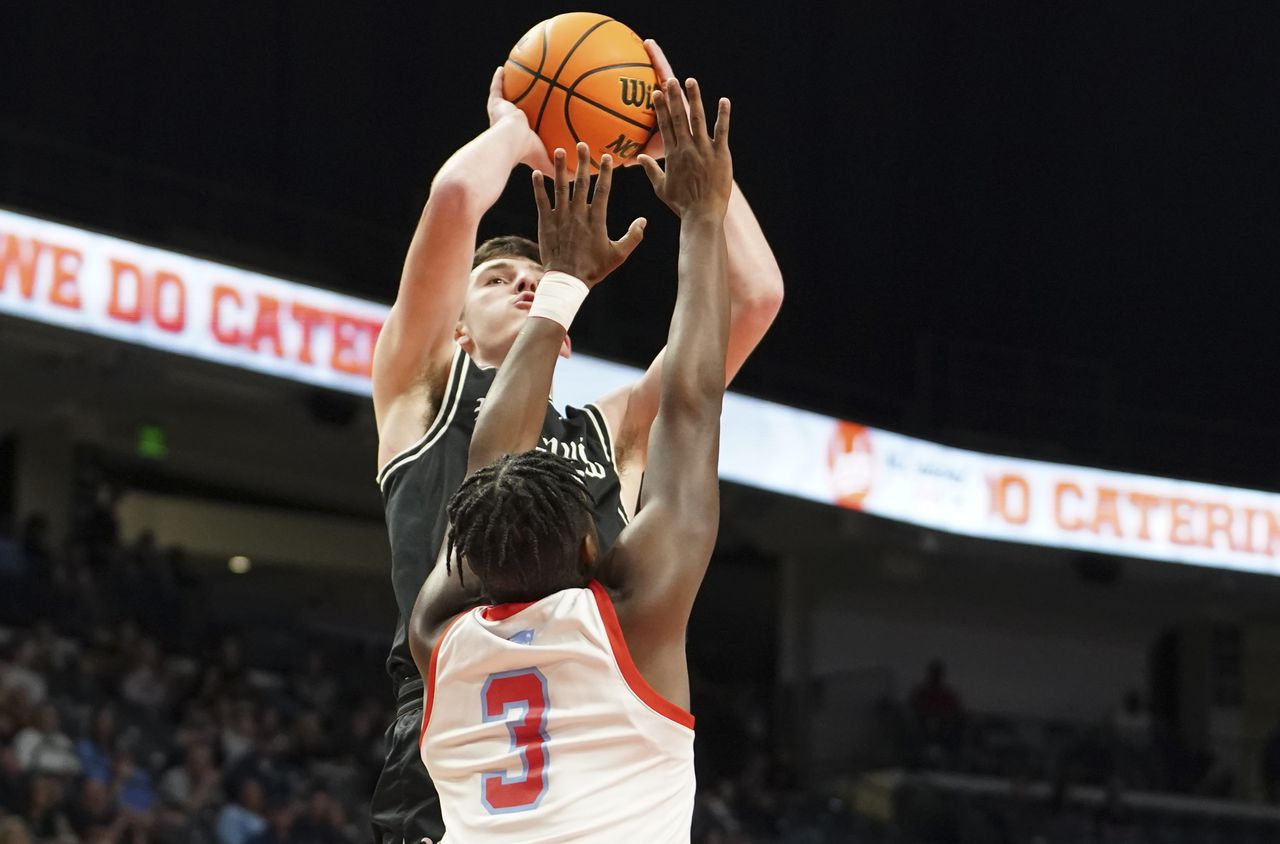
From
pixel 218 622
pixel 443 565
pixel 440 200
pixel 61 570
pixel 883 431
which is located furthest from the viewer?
pixel 883 431

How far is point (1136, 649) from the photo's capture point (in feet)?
71.6

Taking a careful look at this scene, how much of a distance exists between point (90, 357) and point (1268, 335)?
533 inches

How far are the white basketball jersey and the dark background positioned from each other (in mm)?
13255

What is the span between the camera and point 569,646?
254 cm

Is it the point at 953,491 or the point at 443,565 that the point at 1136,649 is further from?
the point at 443,565

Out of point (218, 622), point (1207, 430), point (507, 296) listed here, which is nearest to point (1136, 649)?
point (1207, 430)

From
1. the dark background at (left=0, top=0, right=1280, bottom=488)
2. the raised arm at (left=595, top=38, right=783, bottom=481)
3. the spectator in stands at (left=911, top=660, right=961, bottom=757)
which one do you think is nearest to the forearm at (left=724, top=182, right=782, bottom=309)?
the raised arm at (left=595, top=38, right=783, bottom=481)

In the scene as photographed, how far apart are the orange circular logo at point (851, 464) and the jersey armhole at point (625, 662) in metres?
13.6

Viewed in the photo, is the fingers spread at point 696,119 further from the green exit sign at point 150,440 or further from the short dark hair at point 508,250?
the green exit sign at point 150,440

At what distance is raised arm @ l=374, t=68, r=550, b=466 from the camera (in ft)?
11.0

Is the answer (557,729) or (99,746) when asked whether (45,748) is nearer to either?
(99,746)

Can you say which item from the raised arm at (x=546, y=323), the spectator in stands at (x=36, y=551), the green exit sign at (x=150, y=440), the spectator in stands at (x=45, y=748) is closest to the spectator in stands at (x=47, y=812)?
the spectator in stands at (x=45, y=748)

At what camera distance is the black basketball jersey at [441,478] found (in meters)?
3.31

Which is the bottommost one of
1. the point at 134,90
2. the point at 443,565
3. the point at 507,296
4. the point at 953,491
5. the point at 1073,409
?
the point at 443,565
